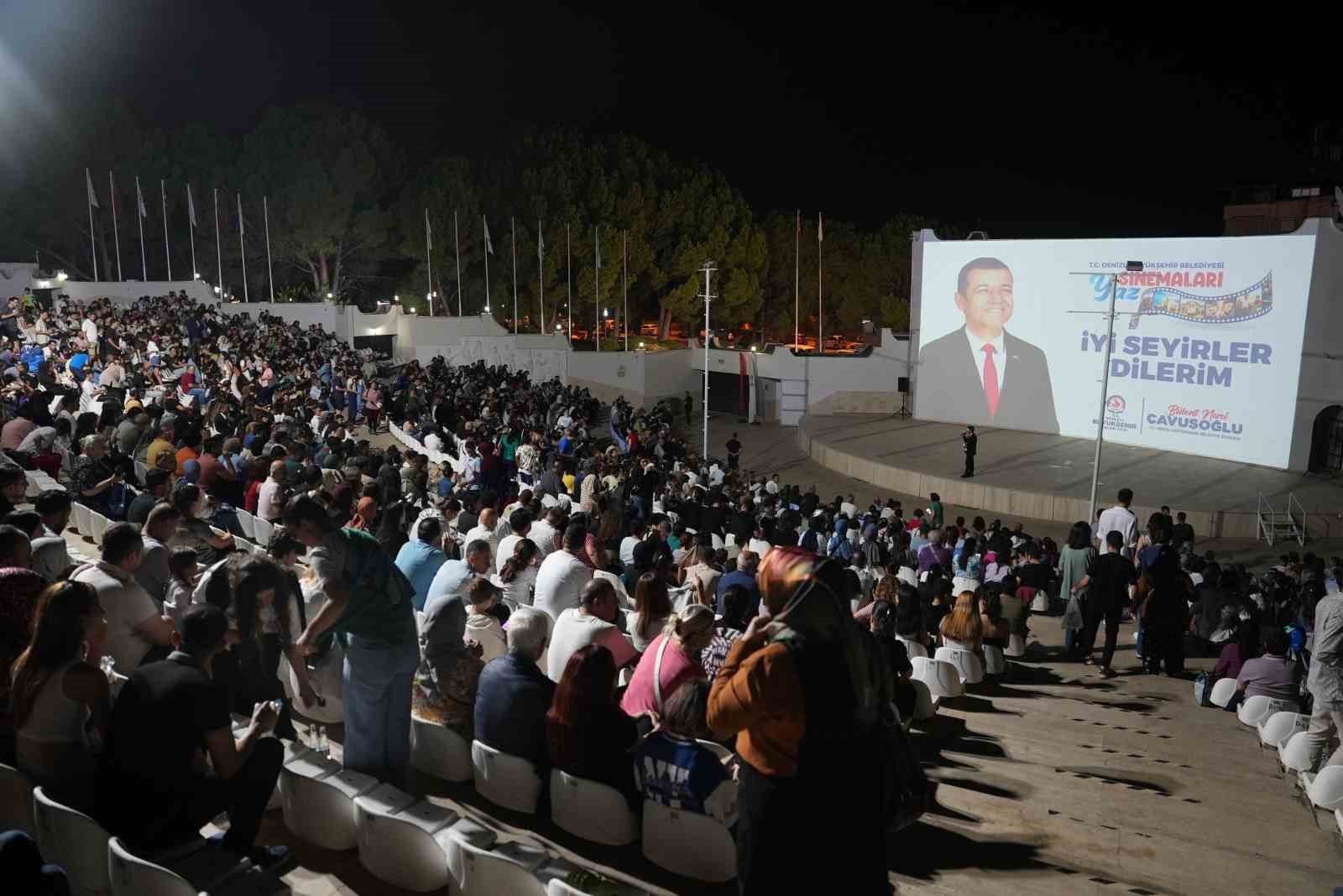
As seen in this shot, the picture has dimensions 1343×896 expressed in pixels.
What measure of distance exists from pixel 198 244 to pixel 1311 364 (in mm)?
39229

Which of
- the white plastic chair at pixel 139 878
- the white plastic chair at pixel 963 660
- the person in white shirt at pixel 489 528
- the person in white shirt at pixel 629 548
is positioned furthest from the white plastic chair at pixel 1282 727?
the white plastic chair at pixel 139 878

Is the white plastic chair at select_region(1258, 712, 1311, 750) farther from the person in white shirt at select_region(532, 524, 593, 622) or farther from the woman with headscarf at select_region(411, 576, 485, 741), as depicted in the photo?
the woman with headscarf at select_region(411, 576, 485, 741)

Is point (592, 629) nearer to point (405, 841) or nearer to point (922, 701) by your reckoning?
point (405, 841)

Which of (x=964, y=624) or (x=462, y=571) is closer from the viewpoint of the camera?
(x=462, y=571)

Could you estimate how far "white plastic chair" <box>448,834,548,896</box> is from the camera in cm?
300

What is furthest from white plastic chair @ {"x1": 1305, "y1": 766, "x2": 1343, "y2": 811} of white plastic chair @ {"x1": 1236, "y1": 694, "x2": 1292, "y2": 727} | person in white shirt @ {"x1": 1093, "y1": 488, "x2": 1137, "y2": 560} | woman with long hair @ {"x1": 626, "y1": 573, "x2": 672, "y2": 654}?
person in white shirt @ {"x1": 1093, "y1": 488, "x2": 1137, "y2": 560}

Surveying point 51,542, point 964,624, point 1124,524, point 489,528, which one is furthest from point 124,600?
point 1124,524

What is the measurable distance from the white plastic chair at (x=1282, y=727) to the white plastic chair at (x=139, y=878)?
19.7 feet

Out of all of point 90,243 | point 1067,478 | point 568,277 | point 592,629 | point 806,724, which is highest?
point 90,243

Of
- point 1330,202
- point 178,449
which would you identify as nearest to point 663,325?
point 1330,202

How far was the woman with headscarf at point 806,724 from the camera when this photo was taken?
8.04 feet

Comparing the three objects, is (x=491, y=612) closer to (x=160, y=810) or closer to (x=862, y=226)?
(x=160, y=810)

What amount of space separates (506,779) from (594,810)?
0.44 m

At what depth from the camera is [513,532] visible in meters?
7.53
